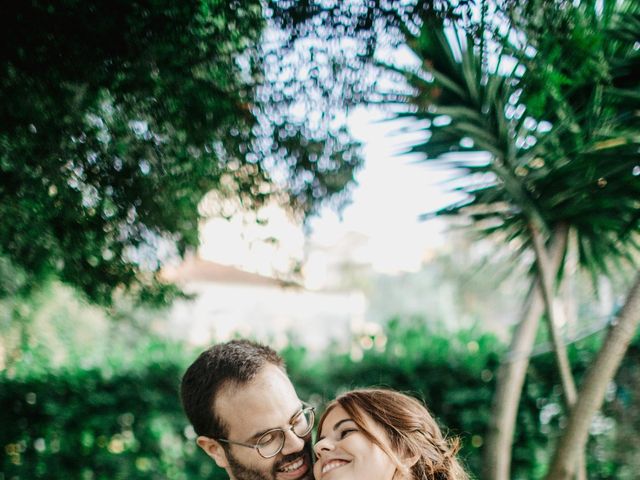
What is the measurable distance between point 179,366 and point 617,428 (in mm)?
4338

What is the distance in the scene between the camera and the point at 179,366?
671cm

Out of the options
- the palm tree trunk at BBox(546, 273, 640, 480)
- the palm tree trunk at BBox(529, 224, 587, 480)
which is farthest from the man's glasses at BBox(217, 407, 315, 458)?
the palm tree trunk at BBox(529, 224, 587, 480)

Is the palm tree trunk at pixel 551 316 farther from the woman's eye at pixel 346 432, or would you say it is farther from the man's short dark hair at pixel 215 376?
the man's short dark hair at pixel 215 376

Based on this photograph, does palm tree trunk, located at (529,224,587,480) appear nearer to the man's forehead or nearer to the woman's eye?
the woman's eye

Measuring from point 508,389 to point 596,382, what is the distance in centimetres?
72

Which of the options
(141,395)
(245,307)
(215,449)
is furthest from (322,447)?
(245,307)

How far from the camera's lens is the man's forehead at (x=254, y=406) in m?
2.71

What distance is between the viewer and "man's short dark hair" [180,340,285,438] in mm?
2803

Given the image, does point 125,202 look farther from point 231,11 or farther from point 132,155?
point 231,11

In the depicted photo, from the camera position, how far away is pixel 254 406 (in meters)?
2.72

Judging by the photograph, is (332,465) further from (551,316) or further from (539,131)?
(539,131)

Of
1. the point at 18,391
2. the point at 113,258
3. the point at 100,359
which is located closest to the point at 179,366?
the point at 100,359

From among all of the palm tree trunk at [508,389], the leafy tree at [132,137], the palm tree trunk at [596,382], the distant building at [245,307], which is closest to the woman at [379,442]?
the palm tree trunk at [596,382]

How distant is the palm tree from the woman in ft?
3.24
